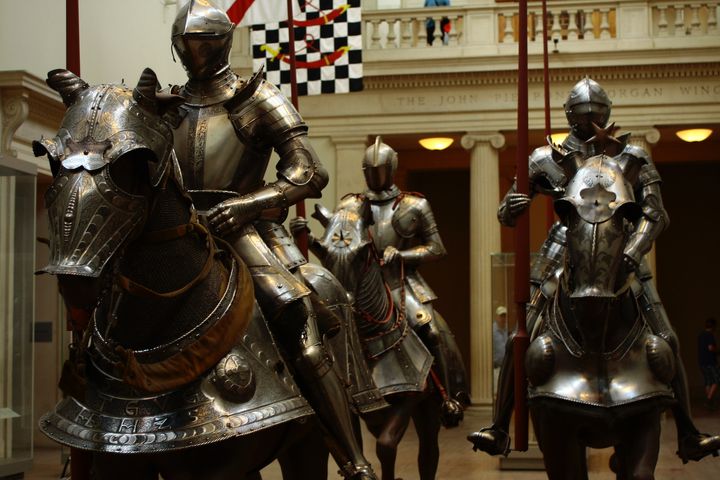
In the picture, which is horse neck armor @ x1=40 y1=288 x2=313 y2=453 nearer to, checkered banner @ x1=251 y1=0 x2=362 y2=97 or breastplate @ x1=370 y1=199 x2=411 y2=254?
breastplate @ x1=370 y1=199 x2=411 y2=254

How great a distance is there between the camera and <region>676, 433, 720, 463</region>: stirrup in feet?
19.9

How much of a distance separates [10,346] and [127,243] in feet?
18.6

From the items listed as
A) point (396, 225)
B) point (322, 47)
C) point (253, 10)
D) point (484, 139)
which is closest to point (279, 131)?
point (396, 225)

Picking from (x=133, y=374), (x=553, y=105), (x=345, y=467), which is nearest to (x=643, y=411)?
(x=345, y=467)

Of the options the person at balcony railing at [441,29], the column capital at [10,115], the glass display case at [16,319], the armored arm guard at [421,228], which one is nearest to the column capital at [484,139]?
the person at balcony railing at [441,29]

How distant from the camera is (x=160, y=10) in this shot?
14.2 m

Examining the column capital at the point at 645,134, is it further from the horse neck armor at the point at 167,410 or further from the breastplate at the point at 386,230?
the horse neck armor at the point at 167,410

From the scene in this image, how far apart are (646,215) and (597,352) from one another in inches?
38.3

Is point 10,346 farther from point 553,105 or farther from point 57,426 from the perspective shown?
point 553,105

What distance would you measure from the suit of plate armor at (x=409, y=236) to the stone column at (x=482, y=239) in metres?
8.75

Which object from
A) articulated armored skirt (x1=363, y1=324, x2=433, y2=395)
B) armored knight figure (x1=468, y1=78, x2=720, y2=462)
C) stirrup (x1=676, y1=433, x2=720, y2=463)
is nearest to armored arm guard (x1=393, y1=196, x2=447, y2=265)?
articulated armored skirt (x1=363, y1=324, x2=433, y2=395)

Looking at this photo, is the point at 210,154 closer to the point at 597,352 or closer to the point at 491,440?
the point at 597,352

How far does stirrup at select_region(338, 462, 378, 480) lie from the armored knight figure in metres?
1.68

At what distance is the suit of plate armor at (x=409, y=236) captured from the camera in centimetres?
860
